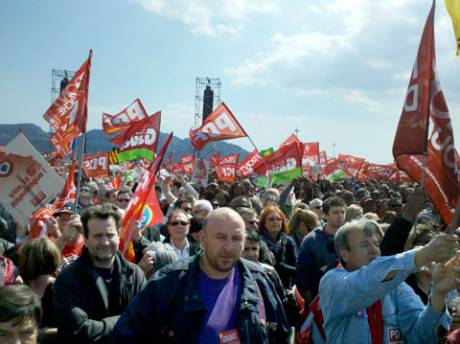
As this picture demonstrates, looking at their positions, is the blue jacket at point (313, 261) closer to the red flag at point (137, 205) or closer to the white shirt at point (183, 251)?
the white shirt at point (183, 251)

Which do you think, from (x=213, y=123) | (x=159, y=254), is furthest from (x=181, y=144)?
(x=159, y=254)

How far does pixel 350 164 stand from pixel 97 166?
12.1 metres

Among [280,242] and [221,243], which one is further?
[280,242]

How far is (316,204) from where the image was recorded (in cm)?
827

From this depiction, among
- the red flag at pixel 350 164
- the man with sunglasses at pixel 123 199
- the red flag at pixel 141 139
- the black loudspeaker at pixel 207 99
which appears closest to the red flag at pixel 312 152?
the red flag at pixel 350 164

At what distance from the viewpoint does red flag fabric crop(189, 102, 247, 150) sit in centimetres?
1173

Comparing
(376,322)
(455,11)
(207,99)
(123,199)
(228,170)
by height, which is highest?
(207,99)

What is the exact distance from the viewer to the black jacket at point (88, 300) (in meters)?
2.83

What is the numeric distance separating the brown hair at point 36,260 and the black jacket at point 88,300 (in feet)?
1.19

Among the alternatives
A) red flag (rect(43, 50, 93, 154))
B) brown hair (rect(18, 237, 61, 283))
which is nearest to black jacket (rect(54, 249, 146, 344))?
brown hair (rect(18, 237, 61, 283))

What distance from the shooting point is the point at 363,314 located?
256 centimetres

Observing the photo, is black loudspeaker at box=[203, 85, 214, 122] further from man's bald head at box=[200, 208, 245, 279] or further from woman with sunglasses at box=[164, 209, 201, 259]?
man's bald head at box=[200, 208, 245, 279]

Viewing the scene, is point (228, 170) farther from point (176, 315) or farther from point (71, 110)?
point (176, 315)

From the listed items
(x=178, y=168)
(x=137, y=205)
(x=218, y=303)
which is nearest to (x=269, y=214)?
(x=137, y=205)
